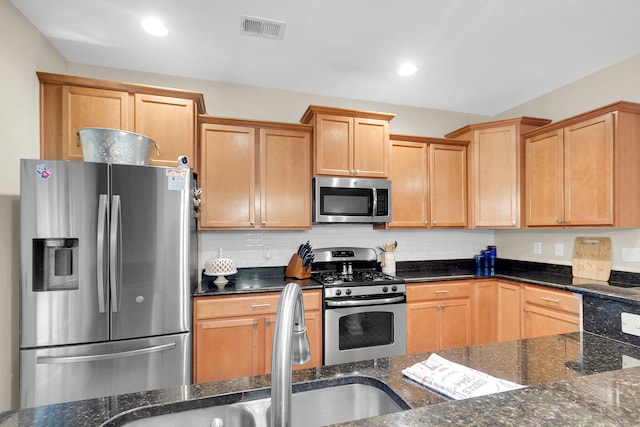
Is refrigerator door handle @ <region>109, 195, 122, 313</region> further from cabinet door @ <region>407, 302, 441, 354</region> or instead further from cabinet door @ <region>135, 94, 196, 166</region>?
cabinet door @ <region>407, 302, 441, 354</region>

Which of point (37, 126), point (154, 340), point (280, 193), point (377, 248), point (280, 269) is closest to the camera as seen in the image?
point (154, 340)

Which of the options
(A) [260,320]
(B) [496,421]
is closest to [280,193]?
(A) [260,320]

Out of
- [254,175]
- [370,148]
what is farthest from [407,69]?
[254,175]

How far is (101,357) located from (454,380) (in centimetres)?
196

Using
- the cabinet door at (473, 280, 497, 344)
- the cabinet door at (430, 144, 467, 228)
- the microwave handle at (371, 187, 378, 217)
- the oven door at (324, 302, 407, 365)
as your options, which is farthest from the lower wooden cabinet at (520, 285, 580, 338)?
the microwave handle at (371, 187, 378, 217)

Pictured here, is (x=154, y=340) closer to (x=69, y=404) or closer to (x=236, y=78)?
(x=69, y=404)

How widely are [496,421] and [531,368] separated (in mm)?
666

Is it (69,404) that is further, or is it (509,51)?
(509,51)

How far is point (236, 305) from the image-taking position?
2.39 metres

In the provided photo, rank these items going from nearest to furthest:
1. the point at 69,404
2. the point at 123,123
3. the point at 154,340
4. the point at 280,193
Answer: the point at 69,404
the point at 154,340
the point at 123,123
the point at 280,193

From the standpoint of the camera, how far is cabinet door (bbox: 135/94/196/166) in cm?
243

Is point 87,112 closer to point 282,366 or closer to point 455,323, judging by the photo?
point 282,366

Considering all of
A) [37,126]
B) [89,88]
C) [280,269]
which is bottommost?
[280,269]

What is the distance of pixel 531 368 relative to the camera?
3.37 feet
